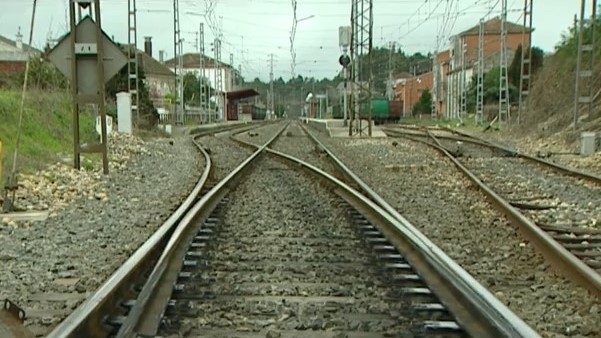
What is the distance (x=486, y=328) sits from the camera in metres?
3.96

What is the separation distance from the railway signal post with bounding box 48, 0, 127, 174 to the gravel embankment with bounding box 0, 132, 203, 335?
146cm

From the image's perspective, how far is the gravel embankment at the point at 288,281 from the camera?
14.1 ft

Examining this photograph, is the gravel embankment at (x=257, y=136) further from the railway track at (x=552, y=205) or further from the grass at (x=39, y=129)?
the railway track at (x=552, y=205)

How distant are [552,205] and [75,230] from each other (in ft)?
19.1

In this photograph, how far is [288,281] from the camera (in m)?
5.43

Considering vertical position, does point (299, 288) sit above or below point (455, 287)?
below

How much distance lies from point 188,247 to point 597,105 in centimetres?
2247

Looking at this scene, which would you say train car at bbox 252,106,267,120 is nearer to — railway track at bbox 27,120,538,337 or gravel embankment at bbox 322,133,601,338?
gravel embankment at bbox 322,133,601,338

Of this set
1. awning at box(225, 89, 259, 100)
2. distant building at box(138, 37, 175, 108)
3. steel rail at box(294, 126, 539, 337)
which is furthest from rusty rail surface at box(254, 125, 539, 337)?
awning at box(225, 89, 259, 100)

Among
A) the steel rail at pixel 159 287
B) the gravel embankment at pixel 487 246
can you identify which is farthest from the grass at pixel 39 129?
the gravel embankment at pixel 487 246

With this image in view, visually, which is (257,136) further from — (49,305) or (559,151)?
(49,305)

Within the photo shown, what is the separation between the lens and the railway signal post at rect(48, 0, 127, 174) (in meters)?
13.2

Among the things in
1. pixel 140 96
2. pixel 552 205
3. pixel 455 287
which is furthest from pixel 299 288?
pixel 140 96

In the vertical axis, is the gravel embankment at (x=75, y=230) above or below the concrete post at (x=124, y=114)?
below
